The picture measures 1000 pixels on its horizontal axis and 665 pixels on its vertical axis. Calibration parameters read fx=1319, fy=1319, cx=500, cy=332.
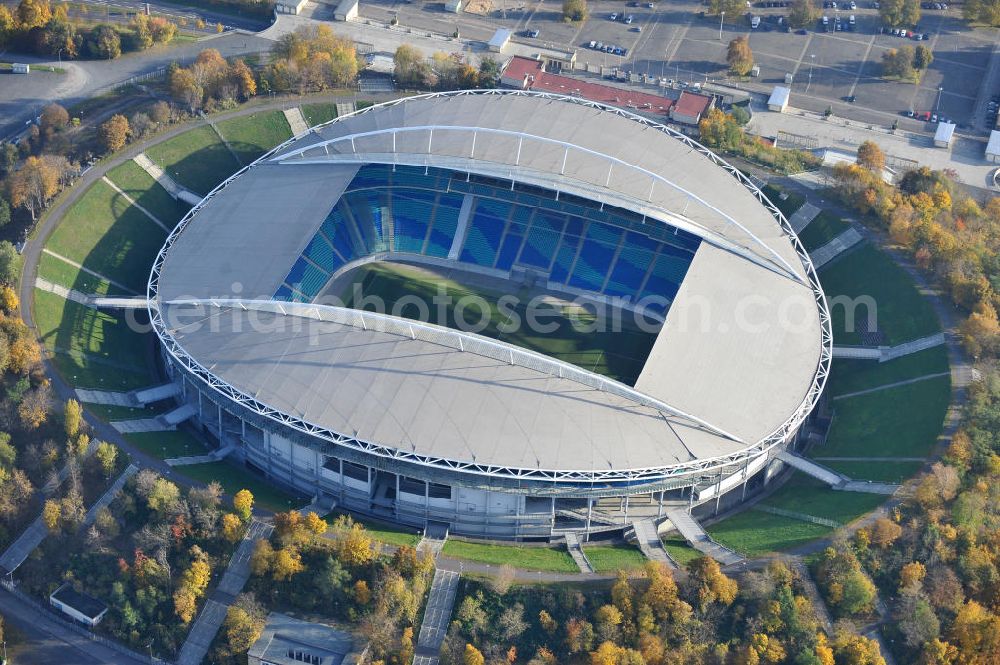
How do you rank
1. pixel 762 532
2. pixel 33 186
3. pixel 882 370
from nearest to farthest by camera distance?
pixel 762 532, pixel 882 370, pixel 33 186

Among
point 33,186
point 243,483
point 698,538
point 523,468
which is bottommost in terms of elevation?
point 243,483

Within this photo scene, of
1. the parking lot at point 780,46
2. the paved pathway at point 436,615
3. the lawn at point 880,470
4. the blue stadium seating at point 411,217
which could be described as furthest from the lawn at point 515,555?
the parking lot at point 780,46

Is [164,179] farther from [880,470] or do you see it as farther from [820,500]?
[880,470]

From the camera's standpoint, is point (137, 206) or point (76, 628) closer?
point (76, 628)

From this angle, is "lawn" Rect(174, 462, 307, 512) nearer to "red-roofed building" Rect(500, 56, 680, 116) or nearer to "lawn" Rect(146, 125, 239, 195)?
"lawn" Rect(146, 125, 239, 195)

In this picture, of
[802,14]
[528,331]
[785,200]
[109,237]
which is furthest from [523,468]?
[802,14]

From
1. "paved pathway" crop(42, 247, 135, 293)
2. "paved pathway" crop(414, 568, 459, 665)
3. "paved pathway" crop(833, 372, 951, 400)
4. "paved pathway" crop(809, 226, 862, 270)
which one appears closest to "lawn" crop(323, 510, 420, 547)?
"paved pathway" crop(414, 568, 459, 665)

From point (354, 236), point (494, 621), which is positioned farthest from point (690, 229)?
point (494, 621)
